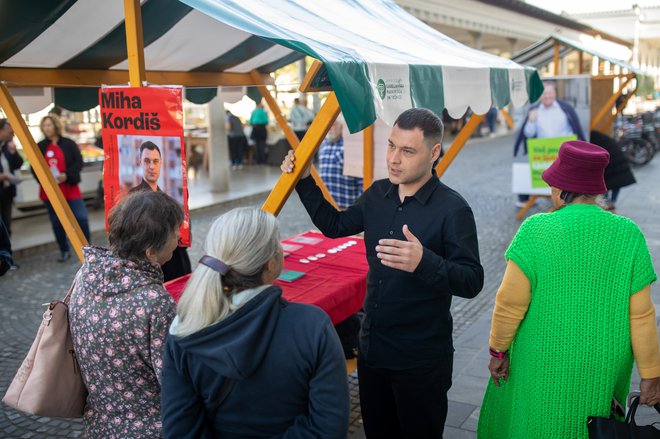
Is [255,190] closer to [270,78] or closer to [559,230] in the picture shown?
[270,78]

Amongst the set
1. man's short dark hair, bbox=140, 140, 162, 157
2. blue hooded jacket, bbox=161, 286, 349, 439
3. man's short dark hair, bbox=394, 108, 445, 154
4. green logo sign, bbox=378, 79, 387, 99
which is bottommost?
blue hooded jacket, bbox=161, 286, 349, 439

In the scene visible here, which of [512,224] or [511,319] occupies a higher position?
[511,319]

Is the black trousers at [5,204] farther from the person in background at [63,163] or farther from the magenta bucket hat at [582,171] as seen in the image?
the magenta bucket hat at [582,171]

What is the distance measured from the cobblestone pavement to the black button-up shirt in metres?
1.49

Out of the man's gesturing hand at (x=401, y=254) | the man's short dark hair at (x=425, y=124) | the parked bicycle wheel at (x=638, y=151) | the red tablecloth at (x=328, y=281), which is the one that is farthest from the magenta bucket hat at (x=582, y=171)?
the parked bicycle wheel at (x=638, y=151)

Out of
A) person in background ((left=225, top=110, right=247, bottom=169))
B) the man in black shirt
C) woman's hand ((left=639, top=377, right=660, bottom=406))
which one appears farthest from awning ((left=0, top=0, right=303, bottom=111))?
person in background ((left=225, top=110, right=247, bottom=169))

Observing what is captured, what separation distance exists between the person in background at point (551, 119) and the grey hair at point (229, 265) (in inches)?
302

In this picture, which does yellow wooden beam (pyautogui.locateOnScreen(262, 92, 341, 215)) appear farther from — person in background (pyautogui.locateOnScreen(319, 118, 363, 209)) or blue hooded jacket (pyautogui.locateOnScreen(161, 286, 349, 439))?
person in background (pyautogui.locateOnScreen(319, 118, 363, 209))

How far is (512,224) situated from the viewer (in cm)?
959

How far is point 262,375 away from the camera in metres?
1.76

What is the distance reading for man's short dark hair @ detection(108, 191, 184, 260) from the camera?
2.31 meters

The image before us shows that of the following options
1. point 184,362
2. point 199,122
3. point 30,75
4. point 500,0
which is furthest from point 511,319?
point 500,0

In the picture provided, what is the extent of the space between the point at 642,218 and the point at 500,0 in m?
13.2

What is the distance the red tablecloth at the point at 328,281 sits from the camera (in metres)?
3.50
